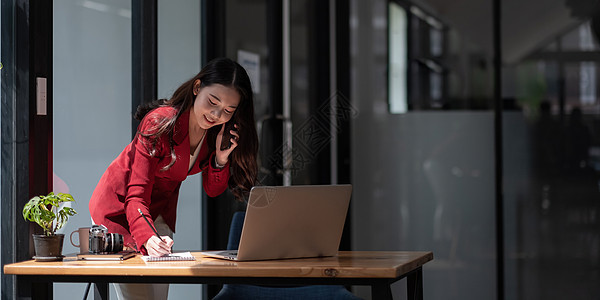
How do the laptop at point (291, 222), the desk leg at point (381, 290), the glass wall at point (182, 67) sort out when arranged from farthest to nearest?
the glass wall at point (182, 67) → the laptop at point (291, 222) → the desk leg at point (381, 290)

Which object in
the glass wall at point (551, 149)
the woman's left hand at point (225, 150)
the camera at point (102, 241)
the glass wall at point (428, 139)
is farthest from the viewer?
the glass wall at point (428, 139)

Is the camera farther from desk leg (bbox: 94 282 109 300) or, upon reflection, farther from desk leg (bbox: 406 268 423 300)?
desk leg (bbox: 406 268 423 300)

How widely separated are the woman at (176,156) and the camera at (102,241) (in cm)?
7

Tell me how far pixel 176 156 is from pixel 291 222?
1.65 feet

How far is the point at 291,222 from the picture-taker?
2170 millimetres

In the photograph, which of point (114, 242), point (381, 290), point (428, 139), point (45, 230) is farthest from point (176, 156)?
point (428, 139)

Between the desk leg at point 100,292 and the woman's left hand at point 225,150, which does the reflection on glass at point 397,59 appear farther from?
the desk leg at point 100,292

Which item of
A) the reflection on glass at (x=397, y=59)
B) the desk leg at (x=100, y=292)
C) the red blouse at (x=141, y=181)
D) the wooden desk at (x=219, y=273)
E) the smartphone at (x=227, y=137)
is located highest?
the reflection on glass at (x=397, y=59)

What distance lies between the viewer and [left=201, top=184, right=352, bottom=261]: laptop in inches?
82.1

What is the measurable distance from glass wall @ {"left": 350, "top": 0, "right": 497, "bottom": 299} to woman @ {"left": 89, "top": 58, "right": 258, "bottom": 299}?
2376mm

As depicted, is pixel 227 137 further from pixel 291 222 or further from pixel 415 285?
pixel 415 285

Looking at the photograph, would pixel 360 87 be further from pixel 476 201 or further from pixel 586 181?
pixel 586 181

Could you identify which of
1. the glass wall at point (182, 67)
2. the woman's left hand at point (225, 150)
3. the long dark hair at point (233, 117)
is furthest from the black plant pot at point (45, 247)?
the glass wall at point (182, 67)

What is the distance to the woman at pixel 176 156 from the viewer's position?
227 cm
